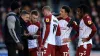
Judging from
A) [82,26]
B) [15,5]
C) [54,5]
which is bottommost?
[82,26]

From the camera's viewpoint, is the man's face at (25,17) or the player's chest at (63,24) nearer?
the player's chest at (63,24)

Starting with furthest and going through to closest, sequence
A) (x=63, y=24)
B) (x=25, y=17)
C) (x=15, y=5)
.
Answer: (x=25, y=17) < (x=63, y=24) < (x=15, y=5)

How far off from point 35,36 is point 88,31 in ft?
5.05

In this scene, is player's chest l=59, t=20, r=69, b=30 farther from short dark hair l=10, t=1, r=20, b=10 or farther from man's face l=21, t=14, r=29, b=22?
short dark hair l=10, t=1, r=20, b=10

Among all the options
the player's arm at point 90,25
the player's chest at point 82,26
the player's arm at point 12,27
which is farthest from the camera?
the player's chest at point 82,26

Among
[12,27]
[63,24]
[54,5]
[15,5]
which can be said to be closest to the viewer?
[12,27]

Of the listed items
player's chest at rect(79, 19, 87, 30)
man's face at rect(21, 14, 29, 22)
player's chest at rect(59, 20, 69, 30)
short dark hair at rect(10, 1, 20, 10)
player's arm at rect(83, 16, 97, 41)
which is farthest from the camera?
man's face at rect(21, 14, 29, 22)

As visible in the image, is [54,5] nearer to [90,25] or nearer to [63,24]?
[63,24]

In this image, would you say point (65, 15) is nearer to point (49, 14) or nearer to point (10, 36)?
point (49, 14)

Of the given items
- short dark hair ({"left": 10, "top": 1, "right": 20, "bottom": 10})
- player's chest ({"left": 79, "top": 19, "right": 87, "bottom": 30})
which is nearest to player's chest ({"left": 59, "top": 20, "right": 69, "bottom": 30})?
player's chest ({"left": 79, "top": 19, "right": 87, "bottom": 30})

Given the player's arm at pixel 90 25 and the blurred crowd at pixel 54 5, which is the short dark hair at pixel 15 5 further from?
the blurred crowd at pixel 54 5

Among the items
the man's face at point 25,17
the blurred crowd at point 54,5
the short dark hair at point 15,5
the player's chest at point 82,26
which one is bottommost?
the player's chest at point 82,26

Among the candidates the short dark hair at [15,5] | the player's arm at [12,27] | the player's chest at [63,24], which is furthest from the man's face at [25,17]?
the player's arm at [12,27]

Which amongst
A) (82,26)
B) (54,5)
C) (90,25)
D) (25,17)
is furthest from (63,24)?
(54,5)
